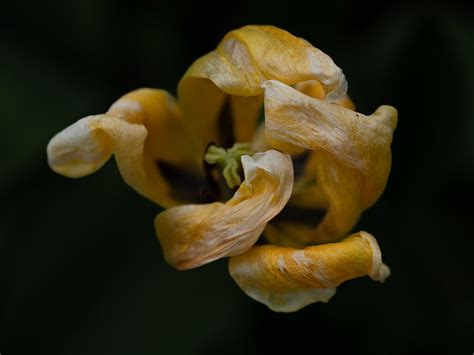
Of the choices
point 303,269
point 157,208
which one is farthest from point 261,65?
point 157,208

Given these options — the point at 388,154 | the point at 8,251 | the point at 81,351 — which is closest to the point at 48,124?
the point at 8,251

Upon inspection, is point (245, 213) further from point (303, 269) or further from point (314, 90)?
point (314, 90)

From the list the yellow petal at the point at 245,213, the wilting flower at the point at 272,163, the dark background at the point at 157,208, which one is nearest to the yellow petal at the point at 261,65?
the wilting flower at the point at 272,163

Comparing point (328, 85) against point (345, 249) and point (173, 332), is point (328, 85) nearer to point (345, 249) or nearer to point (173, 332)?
point (345, 249)

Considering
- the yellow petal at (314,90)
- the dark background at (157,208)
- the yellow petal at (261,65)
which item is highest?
the yellow petal at (261,65)

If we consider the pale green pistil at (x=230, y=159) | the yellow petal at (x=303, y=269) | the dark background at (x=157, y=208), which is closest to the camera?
the yellow petal at (x=303, y=269)

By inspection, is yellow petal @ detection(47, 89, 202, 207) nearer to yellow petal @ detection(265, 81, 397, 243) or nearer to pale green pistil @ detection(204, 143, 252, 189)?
pale green pistil @ detection(204, 143, 252, 189)

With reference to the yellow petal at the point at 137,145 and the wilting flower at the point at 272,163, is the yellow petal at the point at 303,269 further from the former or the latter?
the yellow petal at the point at 137,145

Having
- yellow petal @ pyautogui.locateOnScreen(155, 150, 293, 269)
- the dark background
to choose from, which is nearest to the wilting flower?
yellow petal @ pyautogui.locateOnScreen(155, 150, 293, 269)
